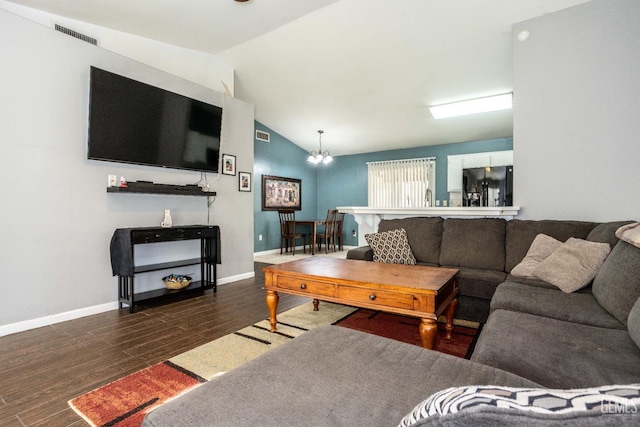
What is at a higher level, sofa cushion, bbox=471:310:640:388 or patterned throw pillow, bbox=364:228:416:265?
patterned throw pillow, bbox=364:228:416:265

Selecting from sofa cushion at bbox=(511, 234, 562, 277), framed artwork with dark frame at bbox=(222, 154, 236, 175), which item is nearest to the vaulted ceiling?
framed artwork with dark frame at bbox=(222, 154, 236, 175)

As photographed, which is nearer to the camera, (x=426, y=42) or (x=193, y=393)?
(x=193, y=393)

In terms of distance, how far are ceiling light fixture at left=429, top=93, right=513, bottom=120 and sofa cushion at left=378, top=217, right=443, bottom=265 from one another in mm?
2723

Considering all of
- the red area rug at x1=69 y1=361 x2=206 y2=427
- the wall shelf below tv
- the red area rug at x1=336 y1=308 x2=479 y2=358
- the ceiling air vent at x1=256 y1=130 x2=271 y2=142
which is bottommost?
the red area rug at x1=69 y1=361 x2=206 y2=427

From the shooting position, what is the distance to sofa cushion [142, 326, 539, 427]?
821 millimetres

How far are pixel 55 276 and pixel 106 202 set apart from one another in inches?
31.1

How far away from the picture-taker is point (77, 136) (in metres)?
3.04

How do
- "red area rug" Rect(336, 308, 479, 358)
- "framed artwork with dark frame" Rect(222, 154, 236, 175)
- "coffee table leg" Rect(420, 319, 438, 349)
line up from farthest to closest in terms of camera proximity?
"framed artwork with dark frame" Rect(222, 154, 236, 175) → "red area rug" Rect(336, 308, 479, 358) → "coffee table leg" Rect(420, 319, 438, 349)

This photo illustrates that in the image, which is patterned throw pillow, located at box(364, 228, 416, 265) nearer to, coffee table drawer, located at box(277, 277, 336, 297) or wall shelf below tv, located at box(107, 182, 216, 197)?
coffee table drawer, located at box(277, 277, 336, 297)

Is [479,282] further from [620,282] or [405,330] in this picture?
[620,282]

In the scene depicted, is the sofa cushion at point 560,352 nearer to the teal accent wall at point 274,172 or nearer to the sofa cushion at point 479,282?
the sofa cushion at point 479,282

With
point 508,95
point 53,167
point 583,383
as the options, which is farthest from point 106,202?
point 508,95

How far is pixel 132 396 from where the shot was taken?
5.62 ft

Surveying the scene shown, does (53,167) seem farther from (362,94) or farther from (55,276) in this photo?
(362,94)
